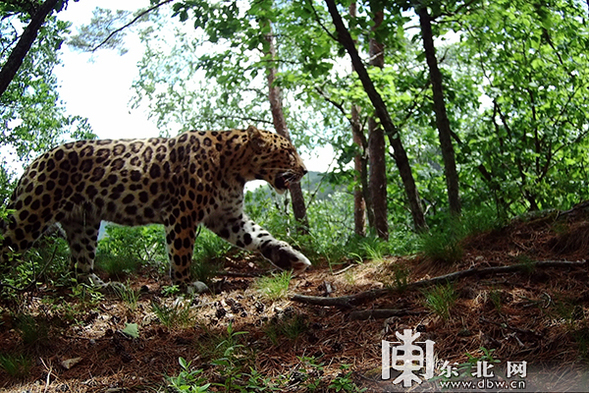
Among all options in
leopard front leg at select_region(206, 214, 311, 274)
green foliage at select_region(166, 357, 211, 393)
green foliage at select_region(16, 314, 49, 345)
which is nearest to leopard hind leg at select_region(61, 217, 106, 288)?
leopard front leg at select_region(206, 214, 311, 274)

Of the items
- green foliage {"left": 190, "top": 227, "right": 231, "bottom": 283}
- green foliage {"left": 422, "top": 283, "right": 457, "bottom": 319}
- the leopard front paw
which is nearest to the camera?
green foliage {"left": 422, "top": 283, "right": 457, "bottom": 319}

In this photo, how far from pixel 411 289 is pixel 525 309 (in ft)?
2.87

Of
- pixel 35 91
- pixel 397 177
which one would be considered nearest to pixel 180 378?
pixel 35 91

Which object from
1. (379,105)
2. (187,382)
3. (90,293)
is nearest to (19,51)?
(90,293)

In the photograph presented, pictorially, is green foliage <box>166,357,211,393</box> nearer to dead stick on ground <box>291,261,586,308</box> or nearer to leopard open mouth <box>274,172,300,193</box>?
dead stick on ground <box>291,261,586,308</box>

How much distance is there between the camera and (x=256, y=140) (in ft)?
18.0

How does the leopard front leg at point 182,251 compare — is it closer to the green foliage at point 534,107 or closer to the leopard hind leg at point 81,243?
the leopard hind leg at point 81,243

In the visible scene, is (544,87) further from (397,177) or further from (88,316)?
(88,316)

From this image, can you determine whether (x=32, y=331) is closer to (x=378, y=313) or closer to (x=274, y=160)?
(x=378, y=313)

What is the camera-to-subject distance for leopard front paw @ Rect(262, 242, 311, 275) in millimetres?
5349

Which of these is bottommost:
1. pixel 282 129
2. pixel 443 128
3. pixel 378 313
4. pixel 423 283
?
pixel 378 313

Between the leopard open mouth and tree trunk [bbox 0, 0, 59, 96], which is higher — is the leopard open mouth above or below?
below

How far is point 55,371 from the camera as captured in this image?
136 inches

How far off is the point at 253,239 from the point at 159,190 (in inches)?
43.7
